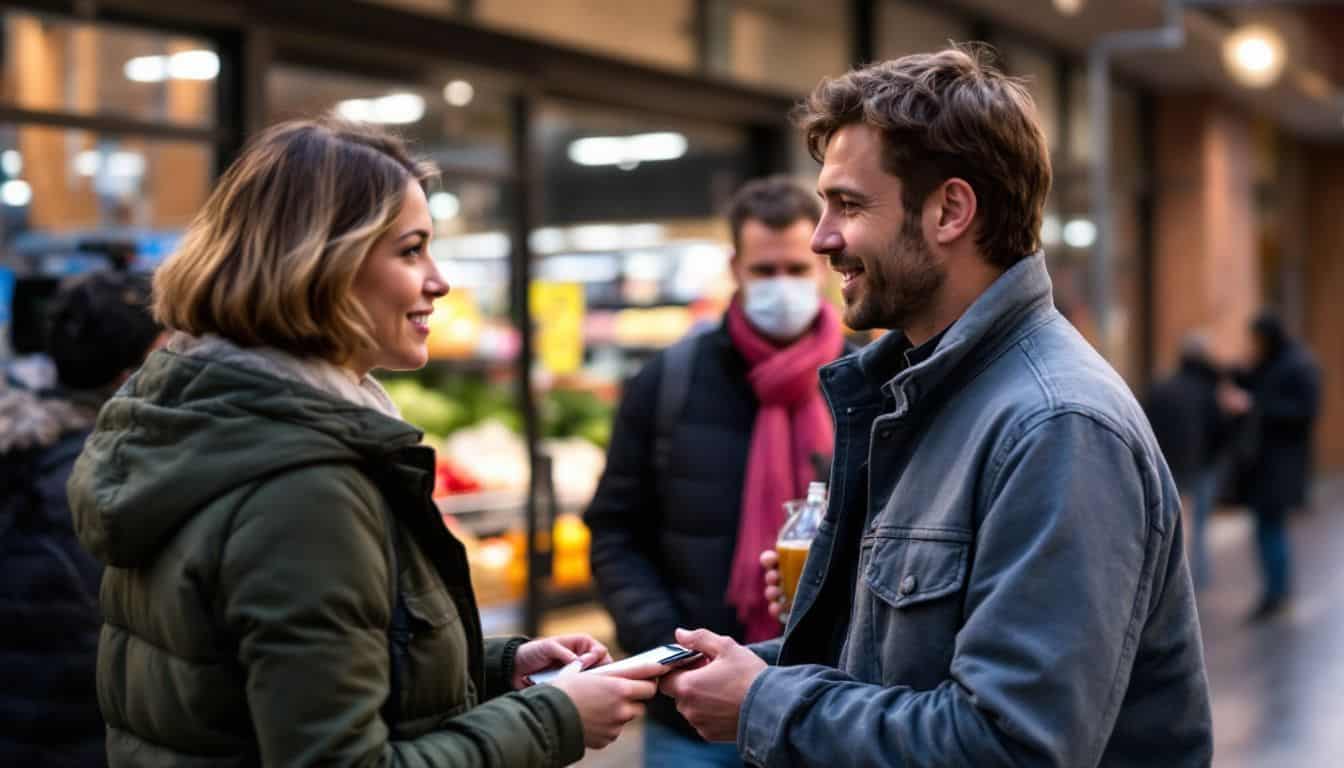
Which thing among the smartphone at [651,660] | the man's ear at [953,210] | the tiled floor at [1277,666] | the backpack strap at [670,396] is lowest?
the tiled floor at [1277,666]

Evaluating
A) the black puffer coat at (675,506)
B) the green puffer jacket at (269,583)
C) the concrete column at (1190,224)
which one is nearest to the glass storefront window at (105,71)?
the black puffer coat at (675,506)

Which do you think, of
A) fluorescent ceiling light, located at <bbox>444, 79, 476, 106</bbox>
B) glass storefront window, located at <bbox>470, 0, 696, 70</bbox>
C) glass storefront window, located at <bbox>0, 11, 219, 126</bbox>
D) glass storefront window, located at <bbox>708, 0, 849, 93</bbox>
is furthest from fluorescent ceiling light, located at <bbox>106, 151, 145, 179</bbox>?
glass storefront window, located at <bbox>708, 0, 849, 93</bbox>

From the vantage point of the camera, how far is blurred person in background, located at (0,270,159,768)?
3086mm

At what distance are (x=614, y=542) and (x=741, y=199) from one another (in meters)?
0.98

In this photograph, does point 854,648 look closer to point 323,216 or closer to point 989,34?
point 323,216

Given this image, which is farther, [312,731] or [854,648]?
[854,648]

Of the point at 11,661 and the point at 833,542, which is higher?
the point at 833,542

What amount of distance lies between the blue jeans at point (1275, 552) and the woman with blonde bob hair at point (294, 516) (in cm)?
978

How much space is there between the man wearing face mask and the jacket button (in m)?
1.48

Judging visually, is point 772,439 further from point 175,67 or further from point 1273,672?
point 1273,672

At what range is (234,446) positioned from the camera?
6.07 feet

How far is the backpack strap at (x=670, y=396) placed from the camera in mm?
3717

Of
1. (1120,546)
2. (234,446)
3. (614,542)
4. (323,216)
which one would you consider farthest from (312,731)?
(614,542)

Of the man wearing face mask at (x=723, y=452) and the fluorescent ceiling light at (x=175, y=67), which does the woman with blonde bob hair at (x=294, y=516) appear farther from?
the fluorescent ceiling light at (x=175, y=67)
